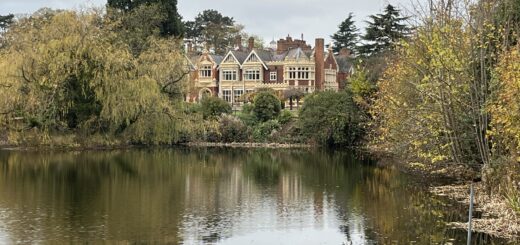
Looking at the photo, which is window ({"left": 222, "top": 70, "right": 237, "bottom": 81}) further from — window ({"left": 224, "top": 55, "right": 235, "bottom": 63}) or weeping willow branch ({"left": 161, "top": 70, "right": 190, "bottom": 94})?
weeping willow branch ({"left": 161, "top": 70, "right": 190, "bottom": 94})

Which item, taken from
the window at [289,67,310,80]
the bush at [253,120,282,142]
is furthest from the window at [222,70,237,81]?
the bush at [253,120,282,142]

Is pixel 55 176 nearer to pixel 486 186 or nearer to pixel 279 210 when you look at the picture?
pixel 279 210

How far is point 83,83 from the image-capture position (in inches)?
1736

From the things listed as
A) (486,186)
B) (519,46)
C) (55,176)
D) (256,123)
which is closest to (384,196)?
(486,186)

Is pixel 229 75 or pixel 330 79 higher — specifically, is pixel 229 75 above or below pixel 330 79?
above

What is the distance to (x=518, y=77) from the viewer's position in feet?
57.8

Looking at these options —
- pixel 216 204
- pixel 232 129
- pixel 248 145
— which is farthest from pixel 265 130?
pixel 216 204

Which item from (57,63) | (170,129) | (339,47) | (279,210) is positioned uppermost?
(339,47)

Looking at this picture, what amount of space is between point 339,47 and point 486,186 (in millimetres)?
73279

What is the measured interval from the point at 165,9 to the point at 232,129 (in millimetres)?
15379

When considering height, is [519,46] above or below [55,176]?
above

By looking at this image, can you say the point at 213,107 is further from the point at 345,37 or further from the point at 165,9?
the point at 345,37

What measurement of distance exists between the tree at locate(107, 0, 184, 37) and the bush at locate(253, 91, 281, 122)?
13013 mm

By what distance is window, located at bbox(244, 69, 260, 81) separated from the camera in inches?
2940
